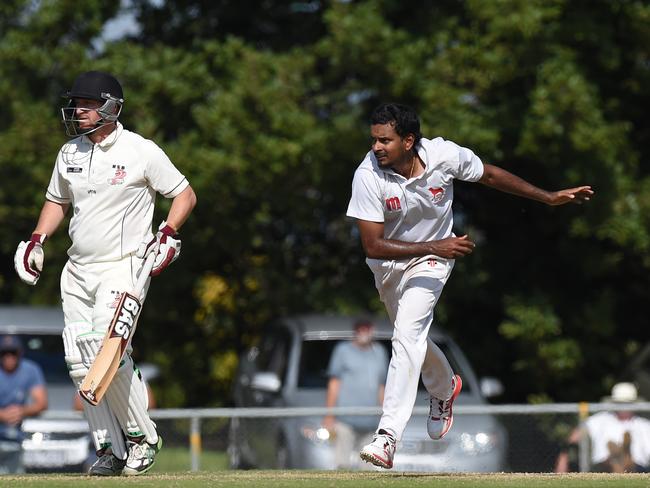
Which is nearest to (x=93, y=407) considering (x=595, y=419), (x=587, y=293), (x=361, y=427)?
(x=361, y=427)

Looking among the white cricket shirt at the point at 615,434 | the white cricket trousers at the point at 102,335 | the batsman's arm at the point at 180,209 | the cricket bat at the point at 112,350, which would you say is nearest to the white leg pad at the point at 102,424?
the white cricket trousers at the point at 102,335

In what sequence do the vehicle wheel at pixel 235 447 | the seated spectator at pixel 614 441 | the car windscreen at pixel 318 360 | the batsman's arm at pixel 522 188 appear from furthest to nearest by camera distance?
the car windscreen at pixel 318 360, the vehicle wheel at pixel 235 447, the seated spectator at pixel 614 441, the batsman's arm at pixel 522 188

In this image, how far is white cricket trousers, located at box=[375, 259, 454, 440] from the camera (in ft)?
27.9

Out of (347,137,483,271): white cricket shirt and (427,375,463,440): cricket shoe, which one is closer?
(347,137,483,271): white cricket shirt

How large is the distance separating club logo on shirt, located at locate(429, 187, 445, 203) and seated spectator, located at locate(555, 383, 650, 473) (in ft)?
17.7

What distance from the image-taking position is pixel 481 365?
18859 mm

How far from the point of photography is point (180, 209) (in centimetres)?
891

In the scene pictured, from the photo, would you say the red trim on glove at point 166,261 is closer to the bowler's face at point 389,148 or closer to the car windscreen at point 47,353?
the bowler's face at point 389,148

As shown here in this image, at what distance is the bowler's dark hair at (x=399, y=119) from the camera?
8.65 metres

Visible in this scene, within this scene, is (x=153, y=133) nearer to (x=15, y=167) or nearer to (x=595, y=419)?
(x=15, y=167)

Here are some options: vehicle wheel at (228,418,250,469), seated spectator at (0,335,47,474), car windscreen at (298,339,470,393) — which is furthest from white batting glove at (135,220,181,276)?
car windscreen at (298,339,470,393)

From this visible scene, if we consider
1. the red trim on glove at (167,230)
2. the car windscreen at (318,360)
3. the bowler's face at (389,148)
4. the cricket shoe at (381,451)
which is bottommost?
the cricket shoe at (381,451)

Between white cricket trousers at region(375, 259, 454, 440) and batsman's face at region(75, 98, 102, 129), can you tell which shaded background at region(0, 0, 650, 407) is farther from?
batsman's face at region(75, 98, 102, 129)

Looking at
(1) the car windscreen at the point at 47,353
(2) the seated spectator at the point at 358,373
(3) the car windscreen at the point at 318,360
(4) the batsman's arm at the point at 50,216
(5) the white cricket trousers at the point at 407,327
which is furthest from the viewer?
(1) the car windscreen at the point at 47,353
